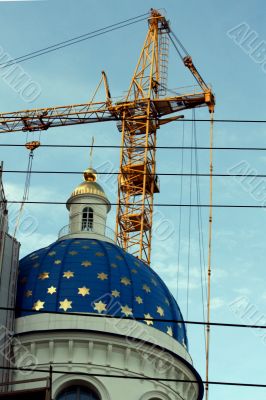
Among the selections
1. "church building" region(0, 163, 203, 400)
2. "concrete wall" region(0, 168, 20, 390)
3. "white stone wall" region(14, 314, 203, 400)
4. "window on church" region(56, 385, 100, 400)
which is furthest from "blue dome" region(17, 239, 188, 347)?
"window on church" region(56, 385, 100, 400)

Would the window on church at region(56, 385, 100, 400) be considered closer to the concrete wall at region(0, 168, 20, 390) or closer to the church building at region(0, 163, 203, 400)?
the church building at region(0, 163, 203, 400)

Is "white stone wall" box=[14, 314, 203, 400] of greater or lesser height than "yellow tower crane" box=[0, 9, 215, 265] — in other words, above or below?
below

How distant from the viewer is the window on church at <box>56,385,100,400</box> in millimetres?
39969

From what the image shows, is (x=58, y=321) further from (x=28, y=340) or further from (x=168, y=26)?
(x=168, y=26)

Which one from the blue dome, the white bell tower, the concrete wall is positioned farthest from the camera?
the white bell tower

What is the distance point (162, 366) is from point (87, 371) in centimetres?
390

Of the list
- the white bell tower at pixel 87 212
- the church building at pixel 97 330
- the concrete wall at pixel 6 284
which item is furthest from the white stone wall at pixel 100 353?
the white bell tower at pixel 87 212

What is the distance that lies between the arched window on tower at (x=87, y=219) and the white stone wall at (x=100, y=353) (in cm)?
1075

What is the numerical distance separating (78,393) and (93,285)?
18.5 feet

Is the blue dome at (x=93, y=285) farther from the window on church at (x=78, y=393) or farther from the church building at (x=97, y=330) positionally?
the window on church at (x=78, y=393)

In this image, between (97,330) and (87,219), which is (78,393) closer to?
(97,330)

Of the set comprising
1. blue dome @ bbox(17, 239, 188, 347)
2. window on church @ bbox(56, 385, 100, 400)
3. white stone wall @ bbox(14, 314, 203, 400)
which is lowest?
window on church @ bbox(56, 385, 100, 400)

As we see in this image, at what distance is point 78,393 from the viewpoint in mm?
40031

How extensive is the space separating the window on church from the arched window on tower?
12892mm
